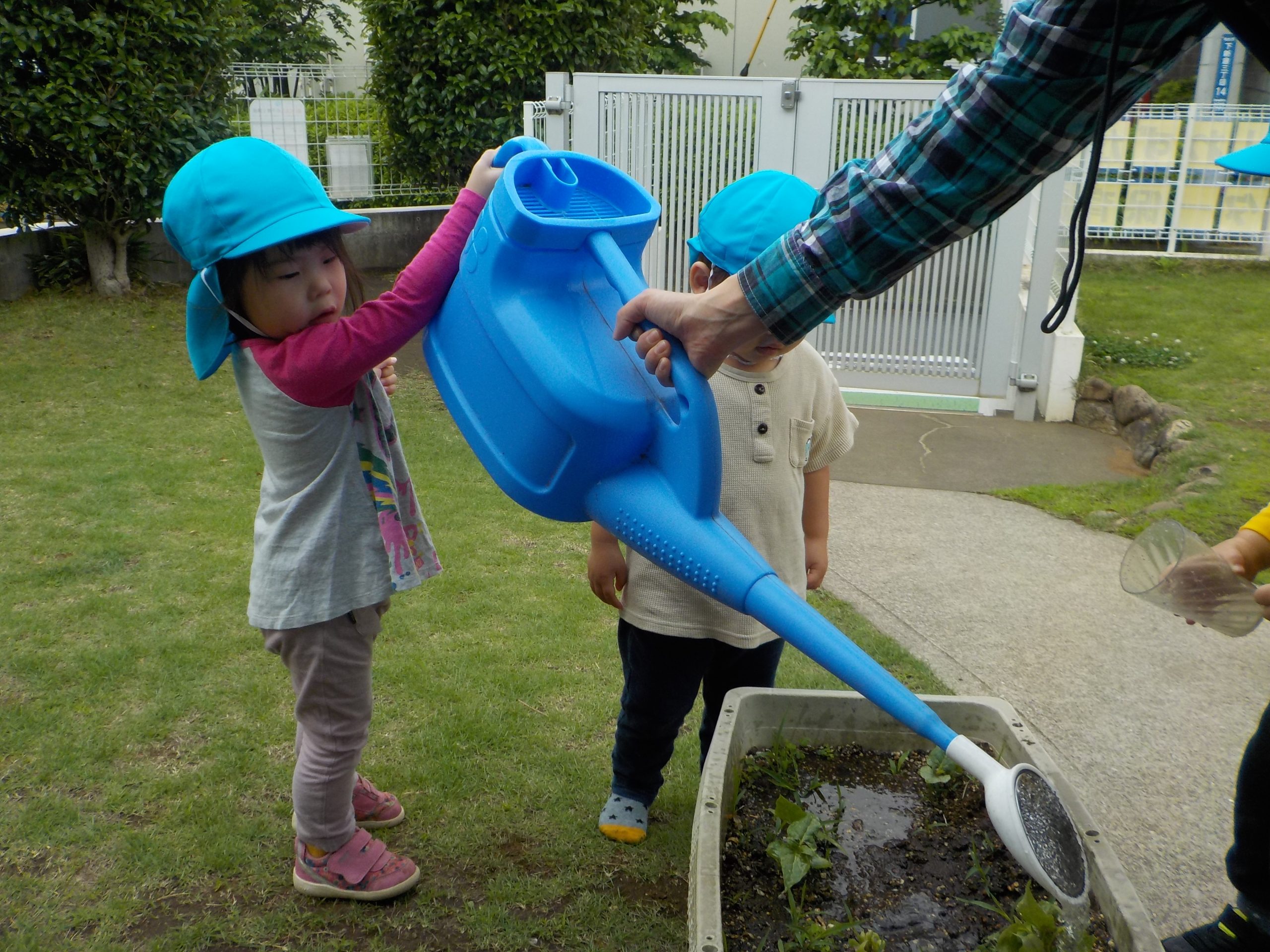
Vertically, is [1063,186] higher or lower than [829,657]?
higher

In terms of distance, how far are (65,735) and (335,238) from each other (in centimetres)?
154

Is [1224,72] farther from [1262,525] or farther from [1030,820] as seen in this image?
[1030,820]

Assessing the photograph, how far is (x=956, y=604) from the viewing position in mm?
3627

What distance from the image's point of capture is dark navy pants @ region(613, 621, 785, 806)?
7.07ft

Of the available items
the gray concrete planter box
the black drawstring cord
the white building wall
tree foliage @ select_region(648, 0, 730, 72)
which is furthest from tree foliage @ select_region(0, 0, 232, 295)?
the white building wall

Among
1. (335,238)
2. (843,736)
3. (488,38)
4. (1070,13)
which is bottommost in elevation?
(843,736)

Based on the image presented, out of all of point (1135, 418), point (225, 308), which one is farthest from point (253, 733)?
point (1135, 418)

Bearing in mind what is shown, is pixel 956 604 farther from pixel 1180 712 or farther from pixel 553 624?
pixel 553 624

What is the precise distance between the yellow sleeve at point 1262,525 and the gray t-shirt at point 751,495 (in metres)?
0.81

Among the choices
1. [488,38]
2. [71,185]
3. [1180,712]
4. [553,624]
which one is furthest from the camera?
[488,38]

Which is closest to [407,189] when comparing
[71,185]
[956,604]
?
[71,185]

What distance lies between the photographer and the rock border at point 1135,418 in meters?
5.21

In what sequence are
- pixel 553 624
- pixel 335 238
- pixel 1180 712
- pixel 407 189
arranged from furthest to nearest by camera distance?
pixel 407 189 < pixel 553 624 < pixel 1180 712 < pixel 335 238

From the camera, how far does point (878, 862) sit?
170cm
